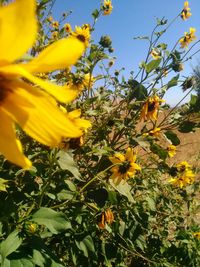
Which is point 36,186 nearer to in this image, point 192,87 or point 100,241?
point 100,241

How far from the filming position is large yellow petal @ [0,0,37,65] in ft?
0.69

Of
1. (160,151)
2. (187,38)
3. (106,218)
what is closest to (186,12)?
(187,38)

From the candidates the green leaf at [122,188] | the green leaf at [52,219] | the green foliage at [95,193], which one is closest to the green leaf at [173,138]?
the green foliage at [95,193]

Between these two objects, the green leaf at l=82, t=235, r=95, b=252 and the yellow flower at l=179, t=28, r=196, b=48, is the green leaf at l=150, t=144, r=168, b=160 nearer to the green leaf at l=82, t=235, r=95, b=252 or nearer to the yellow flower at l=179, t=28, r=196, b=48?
the green leaf at l=82, t=235, r=95, b=252

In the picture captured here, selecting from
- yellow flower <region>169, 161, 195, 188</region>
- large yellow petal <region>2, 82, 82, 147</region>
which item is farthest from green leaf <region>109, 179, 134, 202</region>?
large yellow petal <region>2, 82, 82, 147</region>

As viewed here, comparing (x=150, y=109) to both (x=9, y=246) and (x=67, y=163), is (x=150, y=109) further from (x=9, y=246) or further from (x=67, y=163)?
(x=9, y=246)

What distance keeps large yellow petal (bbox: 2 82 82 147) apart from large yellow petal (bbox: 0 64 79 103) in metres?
0.01

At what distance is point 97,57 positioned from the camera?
1867mm

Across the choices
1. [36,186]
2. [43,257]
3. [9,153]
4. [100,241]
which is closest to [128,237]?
[100,241]

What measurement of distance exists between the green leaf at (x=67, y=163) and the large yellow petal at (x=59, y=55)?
2.68 ft

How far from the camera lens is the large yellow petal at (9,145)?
0.93ft

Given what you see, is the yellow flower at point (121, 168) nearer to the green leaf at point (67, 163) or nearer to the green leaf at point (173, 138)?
the green leaf at point (173, 138)

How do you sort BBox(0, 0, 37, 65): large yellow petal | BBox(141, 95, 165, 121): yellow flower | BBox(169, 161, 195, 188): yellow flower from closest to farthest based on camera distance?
1. BBox(0, 0, 37, 65): large yellow petal
2. BBox(141, 95, 165, 121): yellow flower
3. BBox(169, 161, 195, 188): yellow flower

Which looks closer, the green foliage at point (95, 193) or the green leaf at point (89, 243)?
the green foliage at point (95, 193)
